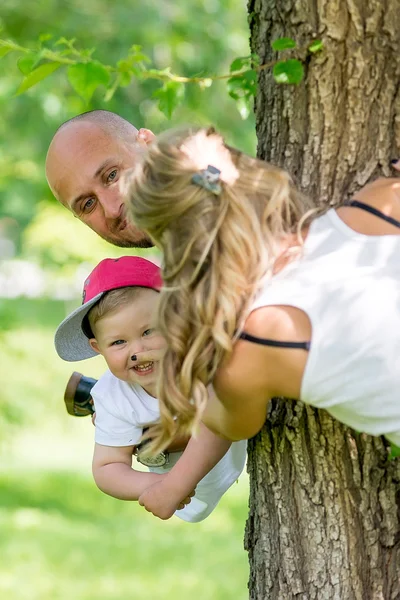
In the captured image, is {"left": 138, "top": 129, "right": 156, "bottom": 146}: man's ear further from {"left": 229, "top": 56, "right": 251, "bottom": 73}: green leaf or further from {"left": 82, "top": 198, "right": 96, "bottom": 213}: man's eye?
{"left": 229, "top": 56, "right": 251, "bottom": 73}: green leaf

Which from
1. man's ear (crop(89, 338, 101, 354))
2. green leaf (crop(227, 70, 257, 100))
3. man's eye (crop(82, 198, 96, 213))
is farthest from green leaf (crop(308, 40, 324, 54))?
man's ear (crop(89, 338, 101, 354))

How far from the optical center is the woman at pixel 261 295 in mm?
1915

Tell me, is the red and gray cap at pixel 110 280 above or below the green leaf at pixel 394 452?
above

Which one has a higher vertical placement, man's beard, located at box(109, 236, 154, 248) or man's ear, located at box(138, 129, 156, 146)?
man's ear, located at box(138, 129, 156, 146)

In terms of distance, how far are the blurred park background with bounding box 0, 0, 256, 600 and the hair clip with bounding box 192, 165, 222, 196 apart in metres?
1.44

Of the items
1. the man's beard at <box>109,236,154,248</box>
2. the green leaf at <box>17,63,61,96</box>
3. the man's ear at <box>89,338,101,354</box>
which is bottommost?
the man's ear at <box>89,338,101,354</box>

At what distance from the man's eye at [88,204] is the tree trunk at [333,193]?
730mm

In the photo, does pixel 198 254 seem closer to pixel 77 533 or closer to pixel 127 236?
pixel 127 236

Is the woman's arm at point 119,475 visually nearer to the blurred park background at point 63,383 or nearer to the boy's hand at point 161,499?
the boy's hand at point 161,499

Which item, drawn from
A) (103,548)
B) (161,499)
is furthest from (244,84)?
(103,548)

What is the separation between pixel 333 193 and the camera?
2357 mm

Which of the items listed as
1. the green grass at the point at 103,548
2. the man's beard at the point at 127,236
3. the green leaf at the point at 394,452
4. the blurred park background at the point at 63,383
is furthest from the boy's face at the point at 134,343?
the green grass at the point at 103,548

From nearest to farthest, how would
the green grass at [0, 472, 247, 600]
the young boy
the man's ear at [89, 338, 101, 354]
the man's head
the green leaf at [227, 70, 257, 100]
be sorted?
the green leaf at [227, 70, 257, 100]
the young boy
the man's ear at [89, 338, 101, 354]
the man's head
the green grass at [0, 472, 247, 600]

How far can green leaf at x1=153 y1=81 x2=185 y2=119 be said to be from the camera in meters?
2.46
